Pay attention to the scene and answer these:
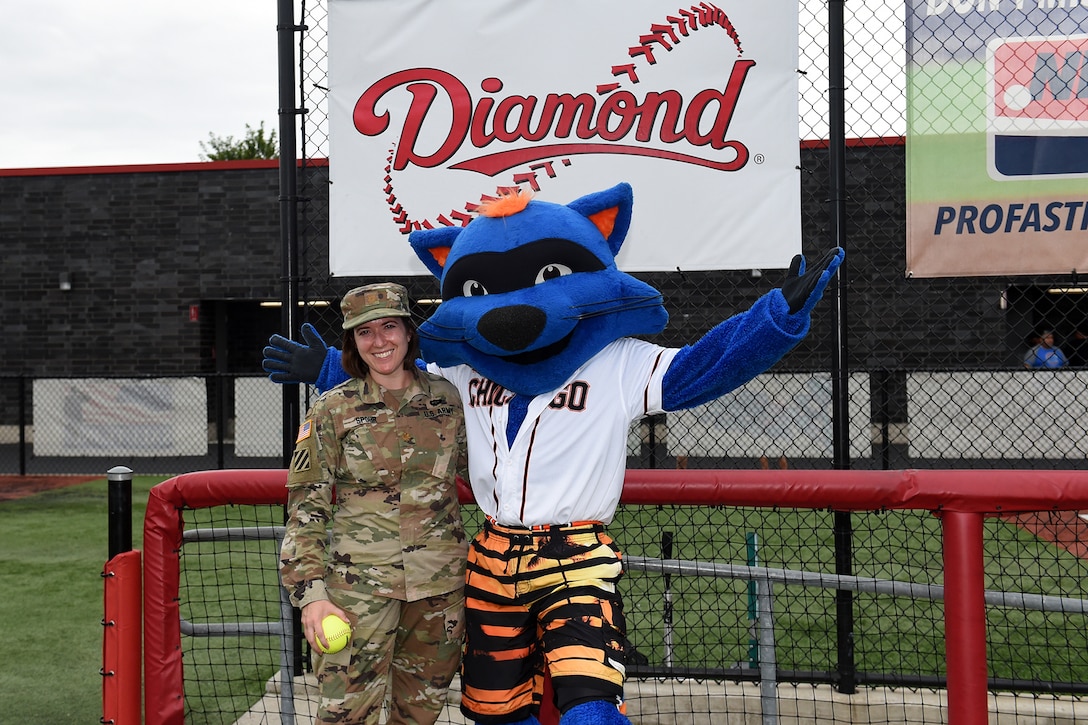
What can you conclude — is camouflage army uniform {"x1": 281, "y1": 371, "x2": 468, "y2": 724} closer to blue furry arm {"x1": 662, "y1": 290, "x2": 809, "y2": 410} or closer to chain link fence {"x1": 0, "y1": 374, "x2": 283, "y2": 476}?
blue furry arm {"x1": 662, "y1": 290, "x2": 809, "y2": 410}

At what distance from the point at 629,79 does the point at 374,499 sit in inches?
91.2

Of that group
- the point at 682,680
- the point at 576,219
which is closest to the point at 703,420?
the point at 682,680

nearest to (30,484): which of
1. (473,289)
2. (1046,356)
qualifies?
(473,289)

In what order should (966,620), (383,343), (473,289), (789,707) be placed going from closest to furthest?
(966,620), (383,343), (473,289), (789,707)

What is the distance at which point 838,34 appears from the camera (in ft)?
11.8

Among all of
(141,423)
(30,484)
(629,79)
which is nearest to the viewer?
(629,79)

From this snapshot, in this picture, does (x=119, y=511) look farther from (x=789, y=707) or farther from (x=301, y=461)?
(x=789, y=707)

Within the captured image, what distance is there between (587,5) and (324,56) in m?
1.21

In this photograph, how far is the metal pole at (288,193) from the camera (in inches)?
145

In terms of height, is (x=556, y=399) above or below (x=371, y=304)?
below

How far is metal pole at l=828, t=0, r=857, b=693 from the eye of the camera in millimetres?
3557

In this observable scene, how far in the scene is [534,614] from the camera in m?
2.44

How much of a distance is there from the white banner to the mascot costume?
1.25 metres

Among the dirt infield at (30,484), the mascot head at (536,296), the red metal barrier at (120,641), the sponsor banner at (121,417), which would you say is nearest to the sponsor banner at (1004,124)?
the mascot head at (536,296)
